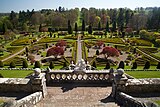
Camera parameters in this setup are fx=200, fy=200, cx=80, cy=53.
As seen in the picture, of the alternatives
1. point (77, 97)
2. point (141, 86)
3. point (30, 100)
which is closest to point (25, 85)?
point (30, 100)

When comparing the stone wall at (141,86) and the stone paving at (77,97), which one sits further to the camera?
the stone wall at (141,86)

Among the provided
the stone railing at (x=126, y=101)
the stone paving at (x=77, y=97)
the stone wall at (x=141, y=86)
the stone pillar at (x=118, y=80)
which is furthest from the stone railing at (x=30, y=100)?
the stone wall at (x=141, y=86)

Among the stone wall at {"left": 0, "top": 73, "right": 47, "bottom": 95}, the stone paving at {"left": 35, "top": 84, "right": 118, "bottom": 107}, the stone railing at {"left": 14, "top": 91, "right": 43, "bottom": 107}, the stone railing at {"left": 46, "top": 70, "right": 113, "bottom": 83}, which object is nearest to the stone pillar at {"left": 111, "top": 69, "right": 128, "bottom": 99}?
the stone paving at {"left": 35, "top": 84, "right": 118, "bottom": 107}

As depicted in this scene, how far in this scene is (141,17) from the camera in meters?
86.4

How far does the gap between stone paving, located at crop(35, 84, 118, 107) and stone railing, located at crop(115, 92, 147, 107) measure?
1.54 ft

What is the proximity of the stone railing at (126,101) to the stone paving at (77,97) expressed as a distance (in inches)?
18.5

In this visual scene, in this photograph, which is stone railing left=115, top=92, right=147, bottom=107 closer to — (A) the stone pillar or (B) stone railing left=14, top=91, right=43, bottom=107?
(A) the stone pillar

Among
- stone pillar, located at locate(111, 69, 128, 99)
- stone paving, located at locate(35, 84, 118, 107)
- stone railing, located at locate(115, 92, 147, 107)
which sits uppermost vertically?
stone pillar, located at locate(111, 69, 128, 99)

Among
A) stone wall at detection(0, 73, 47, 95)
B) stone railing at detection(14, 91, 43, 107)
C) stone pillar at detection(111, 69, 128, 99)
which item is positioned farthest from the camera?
stone wall at detection(0, 73, 47, 95)

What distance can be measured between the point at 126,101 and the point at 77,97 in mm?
3283

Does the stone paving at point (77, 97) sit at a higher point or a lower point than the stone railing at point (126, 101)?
lower

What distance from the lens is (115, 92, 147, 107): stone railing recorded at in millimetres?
10823

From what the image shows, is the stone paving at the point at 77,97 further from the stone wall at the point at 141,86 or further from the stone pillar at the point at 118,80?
the stone wall at the point at 141,86

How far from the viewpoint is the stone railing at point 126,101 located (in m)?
10.8
